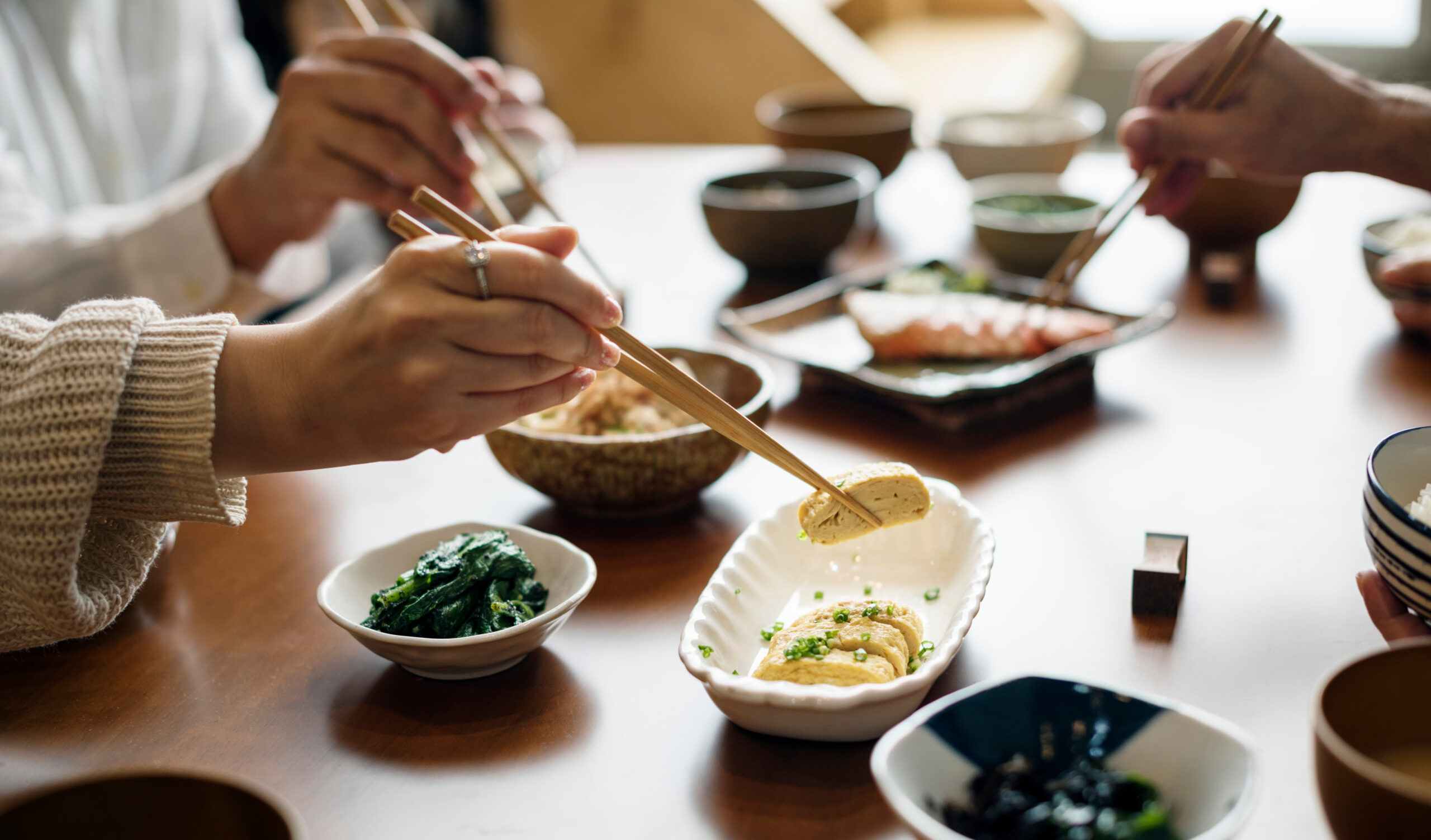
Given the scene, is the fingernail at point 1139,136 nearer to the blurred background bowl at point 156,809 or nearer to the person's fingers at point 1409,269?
the person's fingers at point 1409,269

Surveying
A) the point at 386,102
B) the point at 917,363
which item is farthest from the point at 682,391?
the point at 386,102

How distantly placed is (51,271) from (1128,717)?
209 centimetres

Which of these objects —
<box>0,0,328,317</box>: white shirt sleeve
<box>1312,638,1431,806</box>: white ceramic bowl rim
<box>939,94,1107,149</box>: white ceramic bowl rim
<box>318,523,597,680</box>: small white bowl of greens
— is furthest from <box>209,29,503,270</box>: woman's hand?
<box>1312,638,1431,806</box>: white ceramic bowl rim

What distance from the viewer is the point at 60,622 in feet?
3.30

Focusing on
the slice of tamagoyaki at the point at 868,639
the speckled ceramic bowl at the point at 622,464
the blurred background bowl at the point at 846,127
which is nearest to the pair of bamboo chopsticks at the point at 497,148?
the speckled ceramic bowl at the point at 622,464

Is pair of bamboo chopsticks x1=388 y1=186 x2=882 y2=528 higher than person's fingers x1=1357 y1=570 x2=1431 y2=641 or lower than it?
higher

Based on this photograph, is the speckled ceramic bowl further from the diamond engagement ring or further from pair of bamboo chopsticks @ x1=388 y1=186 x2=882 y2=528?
the diamond engagement ring

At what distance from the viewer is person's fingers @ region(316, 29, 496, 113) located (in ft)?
5.62

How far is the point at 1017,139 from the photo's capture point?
277 centimetres

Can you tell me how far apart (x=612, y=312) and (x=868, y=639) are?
14.9 inches

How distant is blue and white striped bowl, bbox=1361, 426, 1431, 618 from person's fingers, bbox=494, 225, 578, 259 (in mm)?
732

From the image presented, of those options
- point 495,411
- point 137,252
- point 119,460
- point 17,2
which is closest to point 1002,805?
point 495,411

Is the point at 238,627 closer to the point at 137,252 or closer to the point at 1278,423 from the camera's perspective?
the point at 137,252

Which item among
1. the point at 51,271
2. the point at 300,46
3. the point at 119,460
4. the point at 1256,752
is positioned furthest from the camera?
the point at 300,46
